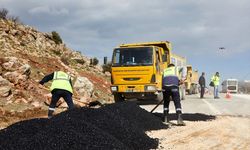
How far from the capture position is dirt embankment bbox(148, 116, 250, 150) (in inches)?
381

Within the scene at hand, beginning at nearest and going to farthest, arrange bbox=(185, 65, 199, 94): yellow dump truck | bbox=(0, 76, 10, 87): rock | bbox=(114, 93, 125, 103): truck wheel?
bbox=(0, 76, 10, 87): rock < bbox=(114, 93, 125, 103): truck wheel < bbox=(185, 65, 199, 94): yellow dump truck

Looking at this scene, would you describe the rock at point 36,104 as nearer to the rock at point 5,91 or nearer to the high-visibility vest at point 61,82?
the rock at point 5,91

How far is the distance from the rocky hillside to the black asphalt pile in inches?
347

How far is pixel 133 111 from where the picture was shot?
1326cm

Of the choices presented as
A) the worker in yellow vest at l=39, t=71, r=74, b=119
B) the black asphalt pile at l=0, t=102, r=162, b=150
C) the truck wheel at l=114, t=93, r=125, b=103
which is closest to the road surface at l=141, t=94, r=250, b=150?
the black asphalt pile at l=0, t=102, r=162, b=150

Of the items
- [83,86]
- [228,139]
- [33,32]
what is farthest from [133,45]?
[33,32]

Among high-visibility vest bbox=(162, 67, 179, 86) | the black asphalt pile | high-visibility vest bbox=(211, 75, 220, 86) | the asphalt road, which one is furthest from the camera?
high-visibility vest bbox=(211, 75, 220, 86)

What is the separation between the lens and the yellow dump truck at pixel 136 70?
2095 centimetres

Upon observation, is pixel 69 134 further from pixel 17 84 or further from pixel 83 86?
pixel 83 86

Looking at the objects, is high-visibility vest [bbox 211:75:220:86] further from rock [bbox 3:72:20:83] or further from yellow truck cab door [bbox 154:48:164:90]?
rock [bbox 3:72:20:83]

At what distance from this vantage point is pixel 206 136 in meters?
11.0

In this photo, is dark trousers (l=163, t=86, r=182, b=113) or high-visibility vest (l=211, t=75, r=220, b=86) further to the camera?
high-visibility vest (l=211, t=75, r=220, b=86)

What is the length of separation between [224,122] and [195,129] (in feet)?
6.51

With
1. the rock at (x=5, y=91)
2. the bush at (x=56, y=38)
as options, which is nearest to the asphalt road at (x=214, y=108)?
the rock at (x=5, y=91)
